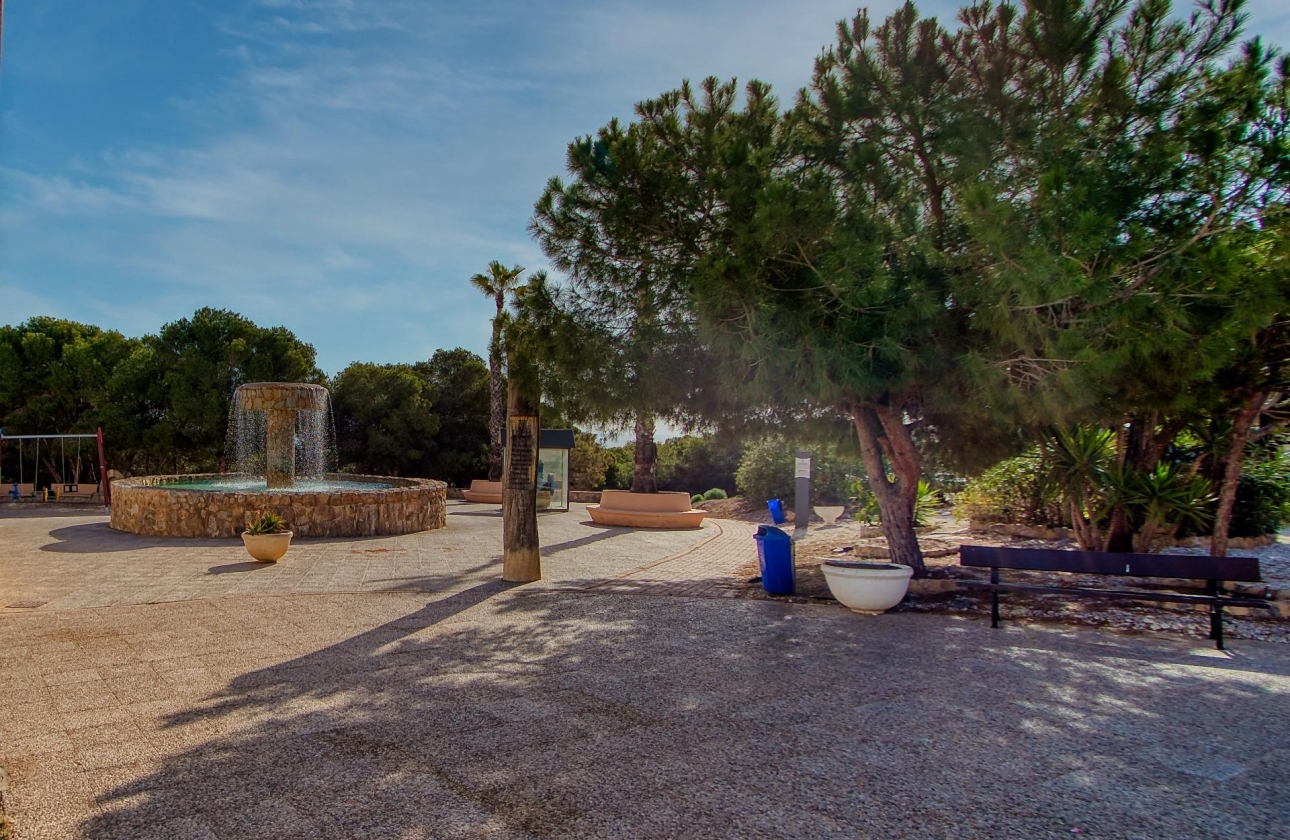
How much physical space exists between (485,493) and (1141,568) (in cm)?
1973

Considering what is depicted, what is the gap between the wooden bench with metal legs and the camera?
6.89m

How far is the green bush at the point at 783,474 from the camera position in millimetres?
22625

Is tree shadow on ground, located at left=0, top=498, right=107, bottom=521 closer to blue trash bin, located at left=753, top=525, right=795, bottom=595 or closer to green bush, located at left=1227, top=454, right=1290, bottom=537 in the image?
blue trash bin, located at left=753, top=525, right=795, bottom=595

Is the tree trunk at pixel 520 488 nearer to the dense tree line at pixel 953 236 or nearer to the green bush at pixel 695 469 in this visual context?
the dense tree line at pixel 953 236

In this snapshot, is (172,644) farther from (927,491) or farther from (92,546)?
(927,491)

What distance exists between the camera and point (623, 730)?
437 centimetres

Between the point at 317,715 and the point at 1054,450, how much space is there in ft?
32.6

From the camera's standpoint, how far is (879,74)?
8062 millimetres

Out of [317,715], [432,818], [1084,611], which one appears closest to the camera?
[432,818]

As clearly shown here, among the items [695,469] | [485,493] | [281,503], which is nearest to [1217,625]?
[281,503]

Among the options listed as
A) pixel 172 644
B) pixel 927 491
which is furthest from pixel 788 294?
pixel 927 491

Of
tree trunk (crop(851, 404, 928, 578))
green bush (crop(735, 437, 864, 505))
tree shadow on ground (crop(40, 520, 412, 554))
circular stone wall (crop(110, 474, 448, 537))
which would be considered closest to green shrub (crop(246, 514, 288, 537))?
tree shadow on ground (crop(40, 520, 412, 554))

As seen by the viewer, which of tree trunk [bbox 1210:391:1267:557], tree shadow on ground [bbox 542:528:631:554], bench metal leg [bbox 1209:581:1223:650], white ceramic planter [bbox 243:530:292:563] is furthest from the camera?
tree shadow on ground [bbox 542:528:631:554]

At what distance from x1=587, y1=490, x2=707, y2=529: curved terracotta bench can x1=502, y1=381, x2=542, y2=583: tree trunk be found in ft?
27.3
